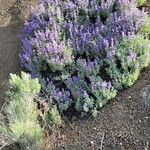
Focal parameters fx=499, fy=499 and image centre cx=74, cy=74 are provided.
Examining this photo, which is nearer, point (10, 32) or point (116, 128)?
point (116, 128)

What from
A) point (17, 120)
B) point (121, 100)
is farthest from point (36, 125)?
point (121, 100)

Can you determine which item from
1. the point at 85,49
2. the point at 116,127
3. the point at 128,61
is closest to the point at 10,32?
the point at 85,49

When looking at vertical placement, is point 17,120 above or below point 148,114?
above

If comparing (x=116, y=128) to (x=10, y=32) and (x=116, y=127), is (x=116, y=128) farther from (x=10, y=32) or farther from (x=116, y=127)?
(x=10, y=32)

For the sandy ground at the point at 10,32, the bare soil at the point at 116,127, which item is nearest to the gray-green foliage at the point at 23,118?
the bare soil at the point at 116,127

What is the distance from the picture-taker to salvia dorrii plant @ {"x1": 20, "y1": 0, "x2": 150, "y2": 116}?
15.0ft

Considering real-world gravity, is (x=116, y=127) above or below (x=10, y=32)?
below

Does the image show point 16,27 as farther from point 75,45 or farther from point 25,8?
point 75,45

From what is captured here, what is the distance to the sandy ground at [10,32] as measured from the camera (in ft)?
17.1

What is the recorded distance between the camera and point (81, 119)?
14.9 ft

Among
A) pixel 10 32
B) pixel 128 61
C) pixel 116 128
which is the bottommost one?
pixel 116 128

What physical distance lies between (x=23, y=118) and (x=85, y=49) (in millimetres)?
1057

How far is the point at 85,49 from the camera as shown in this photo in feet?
16.0

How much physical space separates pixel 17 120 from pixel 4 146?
463 millimetres
